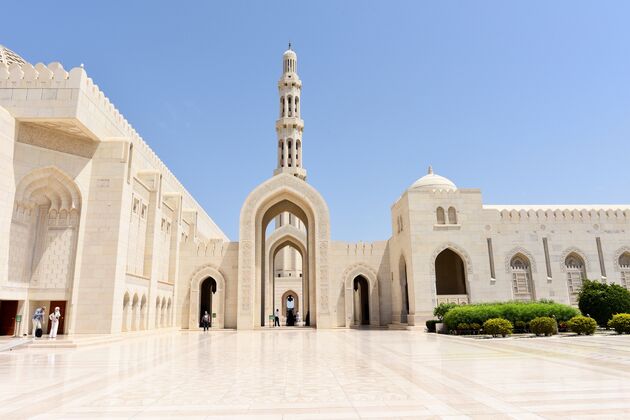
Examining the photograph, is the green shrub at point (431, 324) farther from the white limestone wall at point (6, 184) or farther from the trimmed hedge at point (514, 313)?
the white limestone wall at point (6, 184)

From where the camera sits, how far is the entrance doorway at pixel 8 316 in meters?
15.3

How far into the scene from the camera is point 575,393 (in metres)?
5.83

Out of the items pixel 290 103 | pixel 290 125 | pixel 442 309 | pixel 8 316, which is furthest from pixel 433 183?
pixel 8 316

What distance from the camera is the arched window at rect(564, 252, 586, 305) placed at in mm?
23125

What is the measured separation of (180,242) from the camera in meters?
26.6

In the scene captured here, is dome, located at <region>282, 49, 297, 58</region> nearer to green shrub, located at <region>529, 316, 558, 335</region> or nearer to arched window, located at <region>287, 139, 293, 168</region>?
arched window, located at <region>287, 139, 293, 168</region>

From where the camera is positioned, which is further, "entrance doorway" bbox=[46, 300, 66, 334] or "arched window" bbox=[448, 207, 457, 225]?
"arched window" bbox=[448, 207, 457, 225]

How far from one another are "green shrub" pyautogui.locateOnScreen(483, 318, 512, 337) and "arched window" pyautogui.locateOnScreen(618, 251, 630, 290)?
11014mm

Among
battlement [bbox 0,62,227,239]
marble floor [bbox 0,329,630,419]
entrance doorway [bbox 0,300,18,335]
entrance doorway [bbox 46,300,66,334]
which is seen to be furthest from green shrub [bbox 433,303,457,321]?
entrance doorway [bbox 0,300,18,335]

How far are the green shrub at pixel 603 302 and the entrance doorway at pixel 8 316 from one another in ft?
76.1

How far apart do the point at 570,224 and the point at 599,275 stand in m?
2.97

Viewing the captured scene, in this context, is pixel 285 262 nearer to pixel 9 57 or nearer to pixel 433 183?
pixel 433 183

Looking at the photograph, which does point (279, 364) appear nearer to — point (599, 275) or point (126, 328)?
point (126, 328)

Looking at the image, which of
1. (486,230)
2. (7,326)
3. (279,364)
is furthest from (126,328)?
(486,230)
